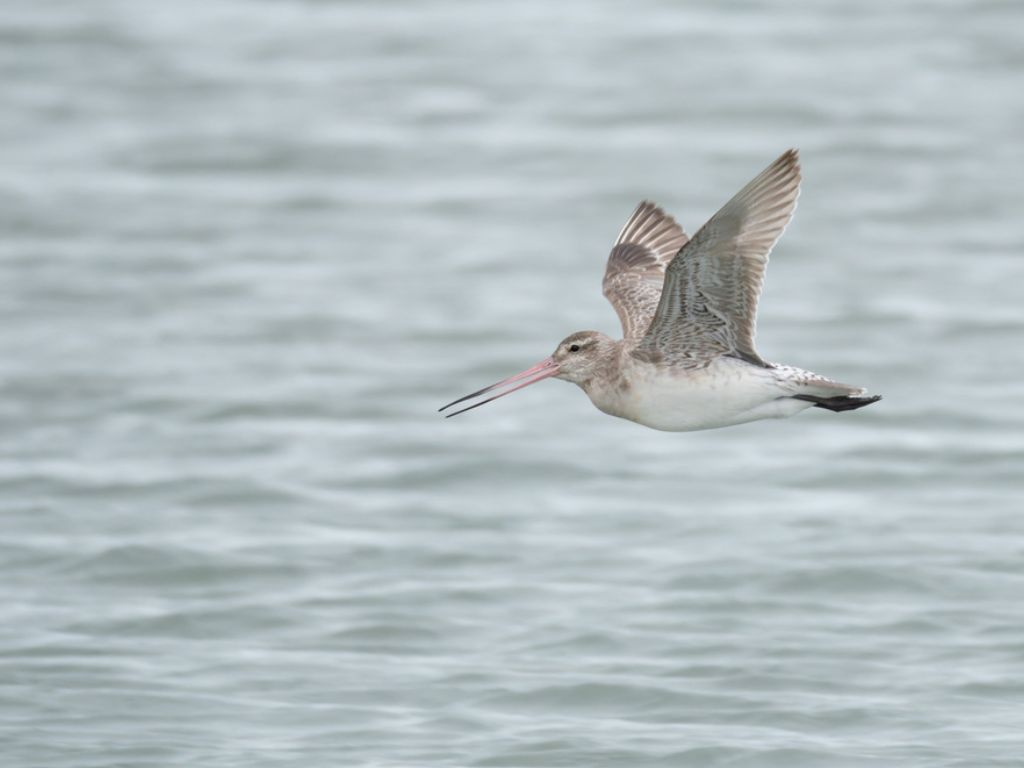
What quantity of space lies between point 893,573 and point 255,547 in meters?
4.40

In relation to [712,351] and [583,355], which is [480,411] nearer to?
[583,355]

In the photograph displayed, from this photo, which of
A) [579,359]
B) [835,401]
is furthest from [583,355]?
[835,401]

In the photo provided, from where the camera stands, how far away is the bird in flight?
9414 millimetres

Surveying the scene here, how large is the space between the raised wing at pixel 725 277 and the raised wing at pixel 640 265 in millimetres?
760

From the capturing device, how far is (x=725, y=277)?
9.63m

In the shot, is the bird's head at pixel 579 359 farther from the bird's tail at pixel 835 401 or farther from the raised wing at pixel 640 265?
the bird's tail at pixel 835 401

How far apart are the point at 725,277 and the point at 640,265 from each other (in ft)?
6.23

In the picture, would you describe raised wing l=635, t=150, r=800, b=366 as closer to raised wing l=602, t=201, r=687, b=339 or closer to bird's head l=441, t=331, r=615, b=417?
bird's head l=441, t=331, r=615, b=417

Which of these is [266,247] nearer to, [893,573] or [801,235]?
[801,235]

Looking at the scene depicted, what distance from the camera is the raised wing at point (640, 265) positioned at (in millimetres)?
10922

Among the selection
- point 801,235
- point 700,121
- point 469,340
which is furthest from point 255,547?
point 700,121

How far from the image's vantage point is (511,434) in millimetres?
17375

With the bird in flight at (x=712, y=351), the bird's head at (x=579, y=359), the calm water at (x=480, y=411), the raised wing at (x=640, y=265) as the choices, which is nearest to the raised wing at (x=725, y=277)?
the bird in flight at (x=712, y=351)

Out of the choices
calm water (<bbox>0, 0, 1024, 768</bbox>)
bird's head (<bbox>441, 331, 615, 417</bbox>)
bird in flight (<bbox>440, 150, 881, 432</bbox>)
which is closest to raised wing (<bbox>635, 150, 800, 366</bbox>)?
bird in flight (<bbox>440, 150, 881, 432</bbox>)
